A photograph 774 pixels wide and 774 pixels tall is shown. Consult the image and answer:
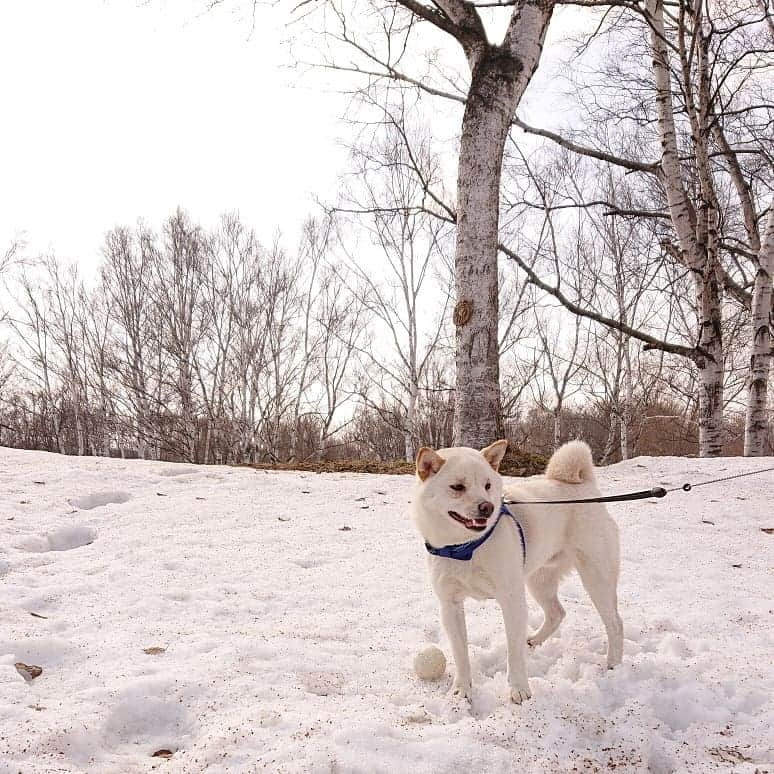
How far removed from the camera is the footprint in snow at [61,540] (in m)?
4.32

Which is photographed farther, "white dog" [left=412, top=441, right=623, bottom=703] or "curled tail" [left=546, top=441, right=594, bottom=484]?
"curled tail" [left=546, top=441, right=594, bottom=484]

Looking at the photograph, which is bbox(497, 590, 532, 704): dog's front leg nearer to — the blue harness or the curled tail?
the blue harness

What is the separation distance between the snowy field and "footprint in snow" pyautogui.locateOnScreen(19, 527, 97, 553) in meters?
0.02

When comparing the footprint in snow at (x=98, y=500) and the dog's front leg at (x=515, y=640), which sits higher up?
the footprint in snow at (x=98, y=500)

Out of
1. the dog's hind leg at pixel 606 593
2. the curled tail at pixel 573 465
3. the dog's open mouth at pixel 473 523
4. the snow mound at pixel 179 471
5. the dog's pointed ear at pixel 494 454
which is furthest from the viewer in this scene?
the snow mound at pixel 179 471

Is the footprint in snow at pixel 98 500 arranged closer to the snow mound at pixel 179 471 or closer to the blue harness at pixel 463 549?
the snow mound at pixel 179 471

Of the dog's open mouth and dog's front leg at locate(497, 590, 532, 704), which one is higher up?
the dog's open mouth

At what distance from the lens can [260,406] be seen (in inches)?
888

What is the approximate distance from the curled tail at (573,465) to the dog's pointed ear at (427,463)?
34.7 inches

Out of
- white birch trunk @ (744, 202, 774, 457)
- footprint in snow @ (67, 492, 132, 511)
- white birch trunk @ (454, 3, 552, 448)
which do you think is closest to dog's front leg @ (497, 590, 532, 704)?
white birch trunk @ (454, 3, 552, 448)

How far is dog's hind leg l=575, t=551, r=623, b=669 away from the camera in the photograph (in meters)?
2.88

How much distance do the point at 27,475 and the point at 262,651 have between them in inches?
184

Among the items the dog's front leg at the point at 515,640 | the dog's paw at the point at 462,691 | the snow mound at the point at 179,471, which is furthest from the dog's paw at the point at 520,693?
the snow mound at the point at 179,471

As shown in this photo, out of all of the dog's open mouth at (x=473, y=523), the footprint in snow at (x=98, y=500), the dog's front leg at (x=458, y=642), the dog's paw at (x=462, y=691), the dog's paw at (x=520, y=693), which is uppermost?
the dog's open mouth at (x=473, y=523)
